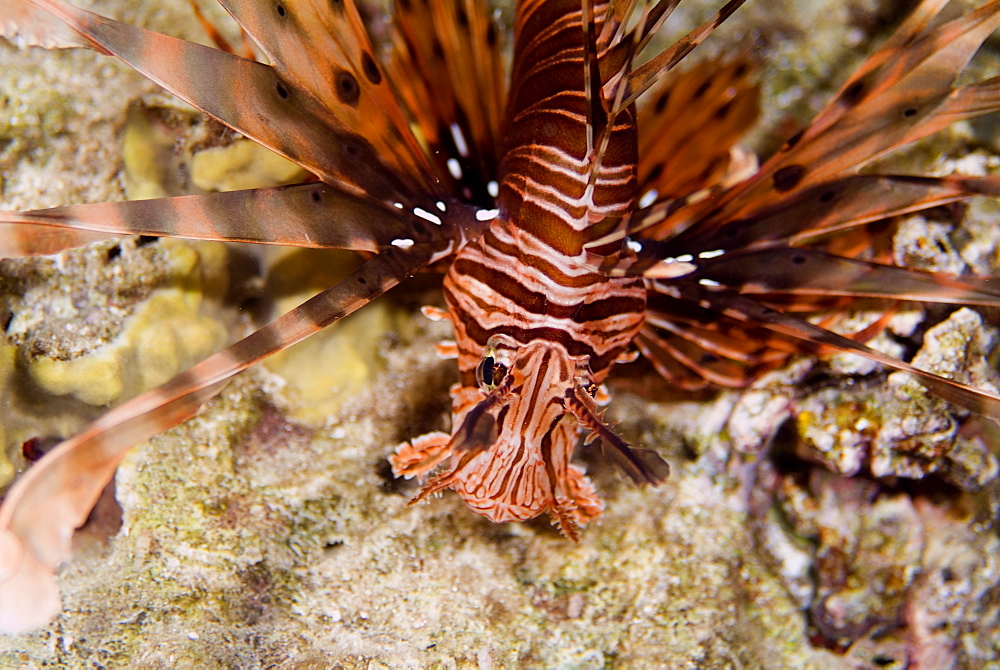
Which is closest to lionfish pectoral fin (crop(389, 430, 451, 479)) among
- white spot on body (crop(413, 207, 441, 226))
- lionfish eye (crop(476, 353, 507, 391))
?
lionfish eye (crop(476, 353, 507, 391))

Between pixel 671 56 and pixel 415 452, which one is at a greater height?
pixel 671 56

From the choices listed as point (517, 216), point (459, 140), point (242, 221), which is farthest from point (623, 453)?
point (459, 140)

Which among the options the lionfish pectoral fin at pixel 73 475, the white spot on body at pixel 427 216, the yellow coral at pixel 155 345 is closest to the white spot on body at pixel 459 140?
the white spot on body at pixel 427 216

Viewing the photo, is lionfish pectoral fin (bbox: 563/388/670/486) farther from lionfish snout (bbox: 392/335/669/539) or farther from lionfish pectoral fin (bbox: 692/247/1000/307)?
lionfish pectoral fin (bbox: 692/247/1000/307)

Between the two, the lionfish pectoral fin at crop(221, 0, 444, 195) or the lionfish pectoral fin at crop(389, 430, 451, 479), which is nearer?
the lionfish pectoral fin at crop(221, 0, 444, 195)

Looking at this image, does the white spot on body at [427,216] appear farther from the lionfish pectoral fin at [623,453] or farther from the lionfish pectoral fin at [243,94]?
the lionfish pectoral fin at [623,453]

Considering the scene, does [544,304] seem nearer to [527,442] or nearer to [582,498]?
[527,442]

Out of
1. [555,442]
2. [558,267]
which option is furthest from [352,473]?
[558,267]
